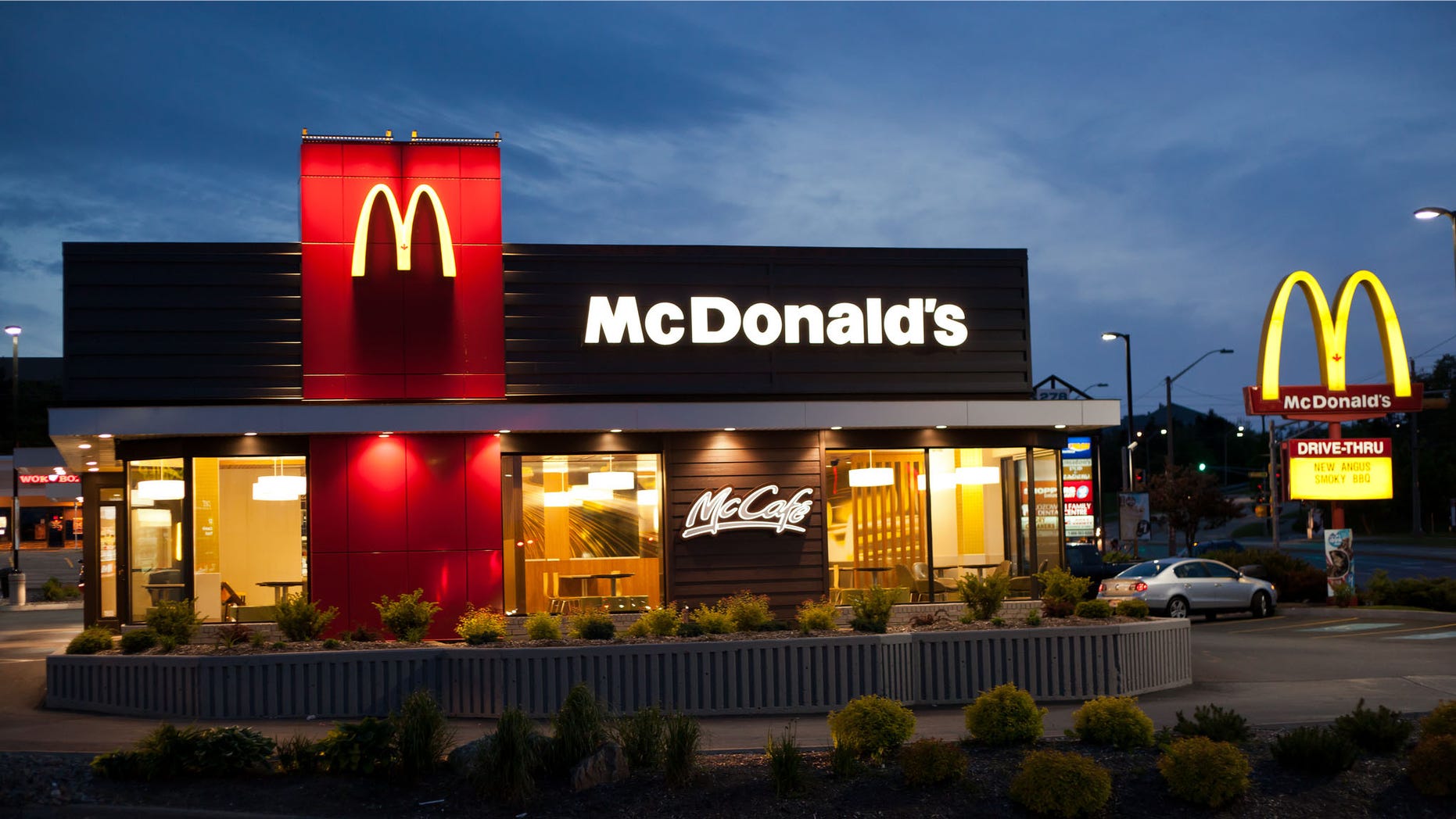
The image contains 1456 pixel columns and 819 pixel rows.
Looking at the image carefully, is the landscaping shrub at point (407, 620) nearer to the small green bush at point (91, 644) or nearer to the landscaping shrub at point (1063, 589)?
the small green bush at point (91, 644)

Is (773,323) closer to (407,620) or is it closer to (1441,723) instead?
(407,620)

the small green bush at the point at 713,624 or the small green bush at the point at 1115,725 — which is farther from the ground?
the small green bush at the point at 713,624

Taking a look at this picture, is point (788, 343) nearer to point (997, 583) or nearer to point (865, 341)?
point (865, 341)

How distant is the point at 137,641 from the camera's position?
14828mm

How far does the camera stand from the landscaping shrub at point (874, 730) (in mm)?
10016

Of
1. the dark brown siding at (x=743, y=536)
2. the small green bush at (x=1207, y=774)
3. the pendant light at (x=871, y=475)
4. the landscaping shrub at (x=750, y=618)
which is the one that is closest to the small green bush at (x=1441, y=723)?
the small green bush at (x=1207, y=774)

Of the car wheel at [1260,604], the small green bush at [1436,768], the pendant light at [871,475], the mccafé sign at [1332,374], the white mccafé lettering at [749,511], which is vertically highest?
the mccafé sign at [1332,374]

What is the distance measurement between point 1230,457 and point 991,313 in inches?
4379

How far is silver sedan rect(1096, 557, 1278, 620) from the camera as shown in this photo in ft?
82.4

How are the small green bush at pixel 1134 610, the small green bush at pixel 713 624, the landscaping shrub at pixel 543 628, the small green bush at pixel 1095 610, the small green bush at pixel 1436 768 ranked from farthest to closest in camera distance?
Answer: 1. the small green bush at pixel 1134 610
2. the small green bush at pixel 1095 610
3. the landscaping shrub at pixel 543 628
4. the small green bush at pixel 713 624
5. the small green bush at pixel 1436 768

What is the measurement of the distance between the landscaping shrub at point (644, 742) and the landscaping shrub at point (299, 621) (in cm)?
659

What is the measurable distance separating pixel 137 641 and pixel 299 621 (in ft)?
6.23

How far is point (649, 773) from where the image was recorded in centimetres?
978

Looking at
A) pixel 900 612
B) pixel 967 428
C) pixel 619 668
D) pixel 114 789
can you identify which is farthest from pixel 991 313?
pixel 114 789
